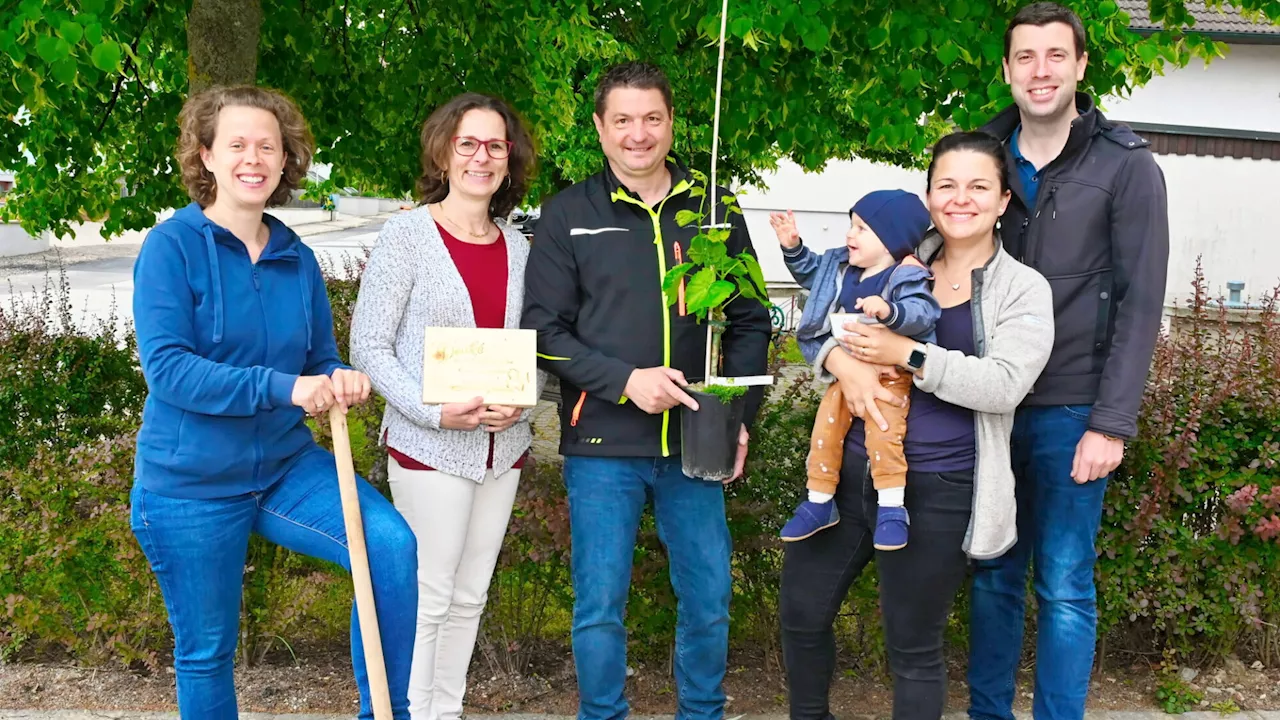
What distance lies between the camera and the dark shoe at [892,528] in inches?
111

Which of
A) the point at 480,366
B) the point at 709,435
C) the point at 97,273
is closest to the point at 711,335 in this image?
the point at 709,435

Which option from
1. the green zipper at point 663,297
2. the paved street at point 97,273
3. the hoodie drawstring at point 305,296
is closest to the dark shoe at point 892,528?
the green zipper at point 663,297

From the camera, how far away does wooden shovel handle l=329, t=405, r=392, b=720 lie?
2725 mm

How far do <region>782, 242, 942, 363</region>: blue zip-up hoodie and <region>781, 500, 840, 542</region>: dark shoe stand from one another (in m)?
0.42

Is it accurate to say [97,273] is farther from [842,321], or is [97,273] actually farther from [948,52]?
[842,321]

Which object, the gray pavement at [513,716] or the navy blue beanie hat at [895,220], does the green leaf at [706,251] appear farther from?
the gray pavement at [513,716]

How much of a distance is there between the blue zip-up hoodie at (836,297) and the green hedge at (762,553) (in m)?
1.03

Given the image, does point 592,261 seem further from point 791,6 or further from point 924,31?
point 924,31

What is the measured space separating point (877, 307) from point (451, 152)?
1.31m

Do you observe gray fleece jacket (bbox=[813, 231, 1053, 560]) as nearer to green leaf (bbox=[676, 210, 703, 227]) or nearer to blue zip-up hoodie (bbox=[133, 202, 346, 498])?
green leaf (bbox=[676, 210, 703, 227])

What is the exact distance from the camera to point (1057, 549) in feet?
10.6

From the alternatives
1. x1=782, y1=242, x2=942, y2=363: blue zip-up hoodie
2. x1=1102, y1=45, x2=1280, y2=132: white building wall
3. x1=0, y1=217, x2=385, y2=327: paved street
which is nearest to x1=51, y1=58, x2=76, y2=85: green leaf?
x1=782, y1=242, x2=942, y2=363: blue zip-up hoodie

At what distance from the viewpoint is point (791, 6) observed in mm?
3719

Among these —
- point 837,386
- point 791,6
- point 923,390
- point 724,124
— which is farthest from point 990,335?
point 724,124
